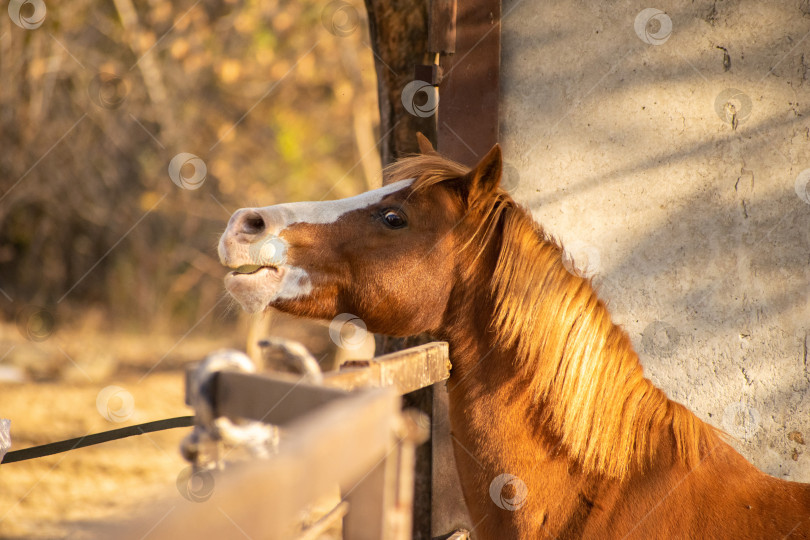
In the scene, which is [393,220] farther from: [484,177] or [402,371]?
[402,371]

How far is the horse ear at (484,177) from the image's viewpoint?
6.28 feet

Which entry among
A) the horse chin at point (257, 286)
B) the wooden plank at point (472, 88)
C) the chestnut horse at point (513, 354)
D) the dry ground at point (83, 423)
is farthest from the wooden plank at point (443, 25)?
the dry ground at point (83, 423)

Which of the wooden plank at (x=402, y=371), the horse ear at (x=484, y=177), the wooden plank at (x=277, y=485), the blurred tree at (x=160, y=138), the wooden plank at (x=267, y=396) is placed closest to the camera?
the wooden plank at (x=277, y=485)

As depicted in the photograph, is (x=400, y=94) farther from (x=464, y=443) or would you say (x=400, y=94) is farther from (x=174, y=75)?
(x=174, y=75)

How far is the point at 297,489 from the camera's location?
2.15 feet

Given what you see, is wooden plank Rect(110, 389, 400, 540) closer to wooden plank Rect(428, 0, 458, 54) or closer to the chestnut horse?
the chestnut horse

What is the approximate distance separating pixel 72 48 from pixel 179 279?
159 inches

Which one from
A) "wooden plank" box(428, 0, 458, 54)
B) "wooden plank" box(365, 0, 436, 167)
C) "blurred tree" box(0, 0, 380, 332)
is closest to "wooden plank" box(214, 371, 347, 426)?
"wooden plank" box(428, 0, 458, 54)

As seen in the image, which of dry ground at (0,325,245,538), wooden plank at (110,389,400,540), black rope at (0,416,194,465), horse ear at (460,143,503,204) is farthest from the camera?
dry ground at (0,325,245,538)

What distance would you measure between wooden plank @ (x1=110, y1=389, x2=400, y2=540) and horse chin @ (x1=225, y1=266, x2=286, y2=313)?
117 cm

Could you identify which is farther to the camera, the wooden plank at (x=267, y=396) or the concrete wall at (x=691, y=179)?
the concrete wall at (x=691, y=179)

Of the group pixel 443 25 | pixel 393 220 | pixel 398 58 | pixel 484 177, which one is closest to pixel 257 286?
pixel 393 220

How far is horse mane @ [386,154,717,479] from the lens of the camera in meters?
1.71

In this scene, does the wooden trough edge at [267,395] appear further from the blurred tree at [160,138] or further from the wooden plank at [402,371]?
the blurred tree at [160,138]
